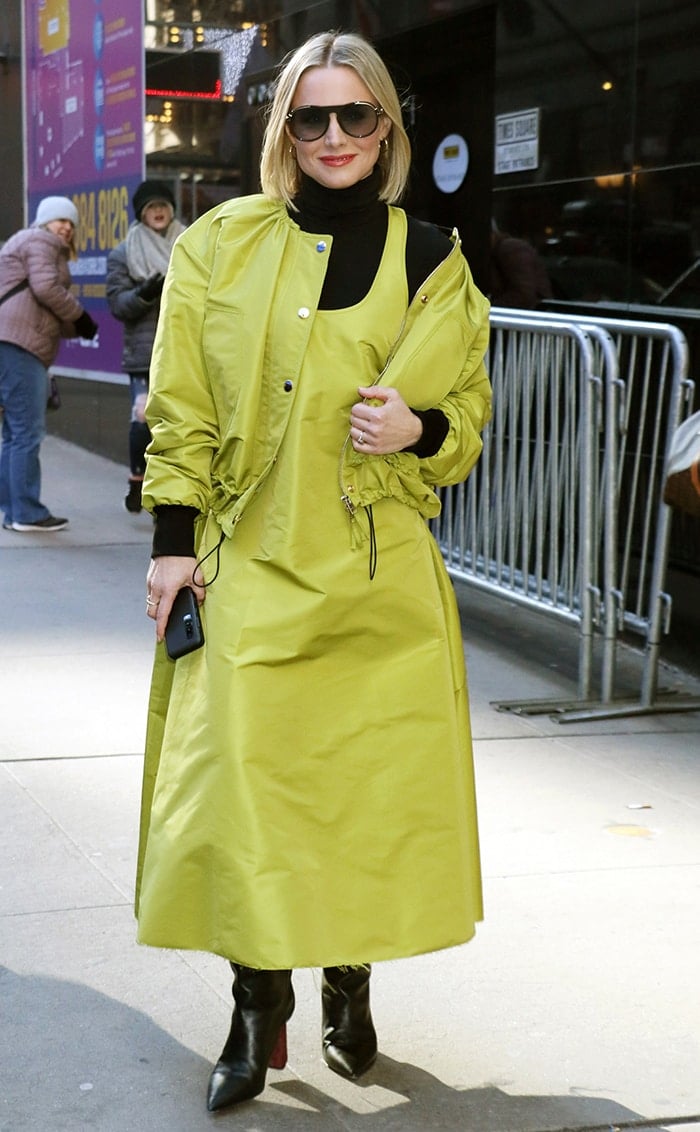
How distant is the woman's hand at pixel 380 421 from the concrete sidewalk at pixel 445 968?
49.8 inches

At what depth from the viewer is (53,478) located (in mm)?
12750

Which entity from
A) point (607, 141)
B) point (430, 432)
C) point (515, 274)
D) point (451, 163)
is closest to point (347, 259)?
point (430, 432)

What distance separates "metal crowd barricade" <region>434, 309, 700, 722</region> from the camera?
6250mm

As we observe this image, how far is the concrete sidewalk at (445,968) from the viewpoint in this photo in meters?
3.22

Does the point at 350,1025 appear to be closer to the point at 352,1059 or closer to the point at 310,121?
the point at 352,1059

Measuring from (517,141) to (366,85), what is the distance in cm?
526

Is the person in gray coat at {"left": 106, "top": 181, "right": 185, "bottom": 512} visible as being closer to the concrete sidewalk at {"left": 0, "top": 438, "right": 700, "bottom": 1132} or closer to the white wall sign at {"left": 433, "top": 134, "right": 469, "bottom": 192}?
the white wall sign at {"left": 433, "top": 134, "right": 469, "bottom": 192}

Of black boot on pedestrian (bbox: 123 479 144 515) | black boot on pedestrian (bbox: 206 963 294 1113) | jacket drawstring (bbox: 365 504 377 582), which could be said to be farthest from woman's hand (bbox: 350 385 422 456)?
black boot on pedestrian (bbox: 123 479 144 515)

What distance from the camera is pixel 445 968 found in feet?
12.7

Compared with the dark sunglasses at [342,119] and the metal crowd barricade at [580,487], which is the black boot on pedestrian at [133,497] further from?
the dark sunglasses at [342,119]

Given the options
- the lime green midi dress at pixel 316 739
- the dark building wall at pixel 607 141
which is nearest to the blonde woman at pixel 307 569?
the lime green midi dress at pixel 316 739

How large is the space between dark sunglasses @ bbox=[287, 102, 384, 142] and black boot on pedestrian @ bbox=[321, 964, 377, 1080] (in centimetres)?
161

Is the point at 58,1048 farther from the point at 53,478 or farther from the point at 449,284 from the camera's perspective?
the point at 53,478

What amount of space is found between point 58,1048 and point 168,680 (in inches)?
32.3
